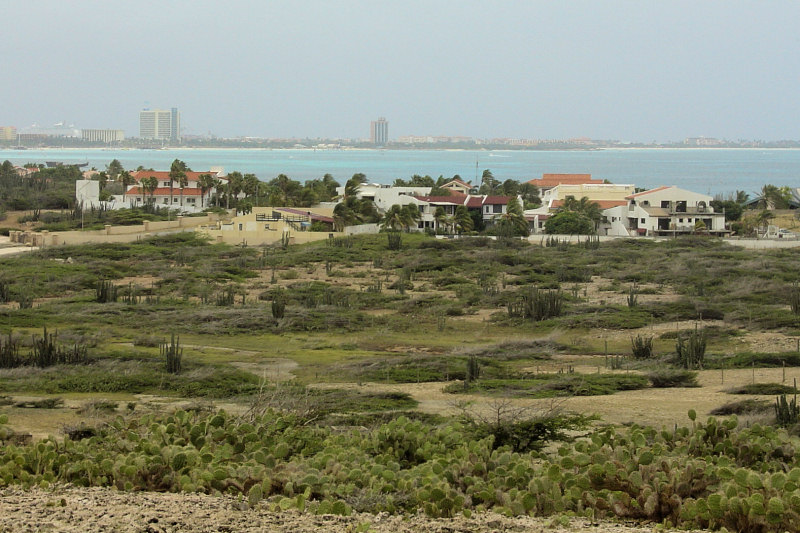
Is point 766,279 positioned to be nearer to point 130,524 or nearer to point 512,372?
point 512,372

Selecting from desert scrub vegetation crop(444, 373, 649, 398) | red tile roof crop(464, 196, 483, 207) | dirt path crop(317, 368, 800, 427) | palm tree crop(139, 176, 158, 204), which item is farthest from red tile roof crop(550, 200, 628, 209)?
desert scrub vegetation crop(444, 373, 649, 398)

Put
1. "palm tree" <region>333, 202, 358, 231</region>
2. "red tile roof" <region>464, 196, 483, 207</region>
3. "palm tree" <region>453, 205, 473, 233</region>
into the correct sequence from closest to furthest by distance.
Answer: "palm tree" <region>333, 202, 358, 231</region>, "palm tree" <region>453, 205, 473, 233</region>, "red tile roof" <region>464, 196, 483, 207</region>

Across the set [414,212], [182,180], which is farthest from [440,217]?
[182,180]

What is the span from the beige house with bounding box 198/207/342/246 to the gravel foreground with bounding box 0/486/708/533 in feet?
152

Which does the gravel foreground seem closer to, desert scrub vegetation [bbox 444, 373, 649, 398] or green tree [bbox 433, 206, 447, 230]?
desert scrub vegetation [bbox 444, 373, 649, 398]

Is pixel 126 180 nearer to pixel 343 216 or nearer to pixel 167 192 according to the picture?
pixel 167 192

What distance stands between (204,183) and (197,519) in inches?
2697

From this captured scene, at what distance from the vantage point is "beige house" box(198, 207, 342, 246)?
5625 centimetres

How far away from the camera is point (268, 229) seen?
187ft

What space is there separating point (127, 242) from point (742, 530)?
4947cm

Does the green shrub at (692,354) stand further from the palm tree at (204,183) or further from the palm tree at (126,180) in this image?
the palm tree at (126,180)

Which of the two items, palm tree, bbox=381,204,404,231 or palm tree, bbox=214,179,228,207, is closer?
palm tree, bbox=381,204,404,231

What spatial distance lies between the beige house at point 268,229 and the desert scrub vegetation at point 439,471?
43359mm

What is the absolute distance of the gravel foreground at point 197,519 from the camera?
8.88 m
